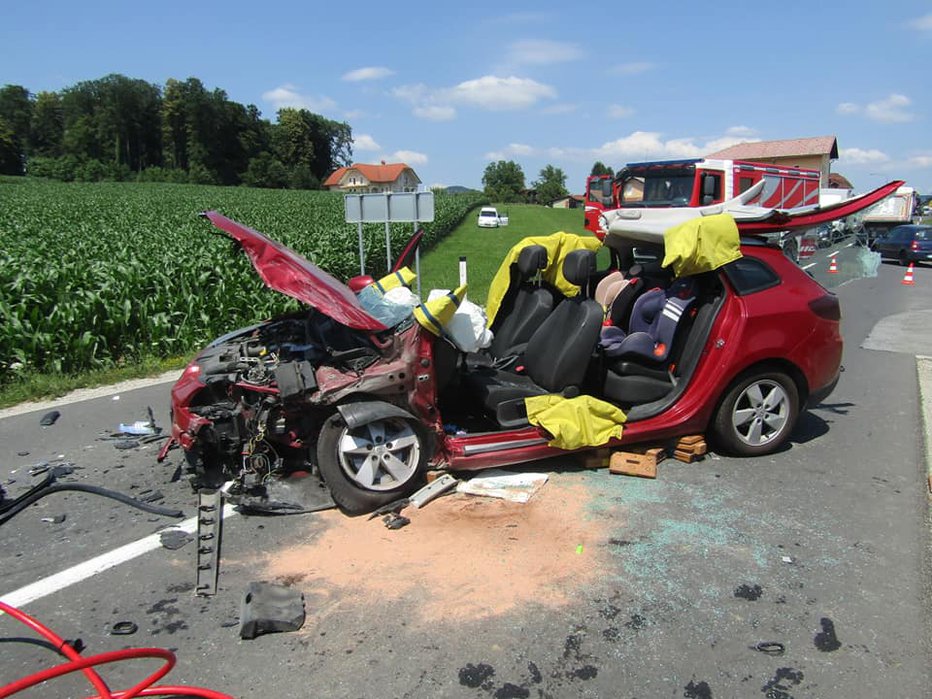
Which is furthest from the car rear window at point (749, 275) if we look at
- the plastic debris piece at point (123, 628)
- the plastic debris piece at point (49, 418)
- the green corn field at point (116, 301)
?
the green corn field at point (116, 301)

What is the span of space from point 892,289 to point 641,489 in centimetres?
1643

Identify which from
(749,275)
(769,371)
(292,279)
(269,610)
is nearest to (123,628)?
(269,610)

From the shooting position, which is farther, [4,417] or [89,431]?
[4,417]

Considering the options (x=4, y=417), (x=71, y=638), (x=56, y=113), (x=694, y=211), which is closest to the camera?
(x=71, y=638)

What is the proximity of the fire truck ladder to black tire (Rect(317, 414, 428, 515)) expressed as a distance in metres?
0.71

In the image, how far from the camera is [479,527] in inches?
156

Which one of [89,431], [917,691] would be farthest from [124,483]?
[917,691]

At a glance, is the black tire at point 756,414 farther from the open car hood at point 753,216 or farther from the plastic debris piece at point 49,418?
the plastic debris piece at point 49,418

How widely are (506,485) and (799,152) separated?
4887 cm

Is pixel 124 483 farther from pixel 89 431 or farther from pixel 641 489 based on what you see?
pixel 641 489

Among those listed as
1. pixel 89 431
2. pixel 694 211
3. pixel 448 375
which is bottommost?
pixel 89 431

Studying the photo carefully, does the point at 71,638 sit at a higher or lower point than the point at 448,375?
lower

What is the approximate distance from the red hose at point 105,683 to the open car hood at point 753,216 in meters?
4.32

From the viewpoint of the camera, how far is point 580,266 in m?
4.80
